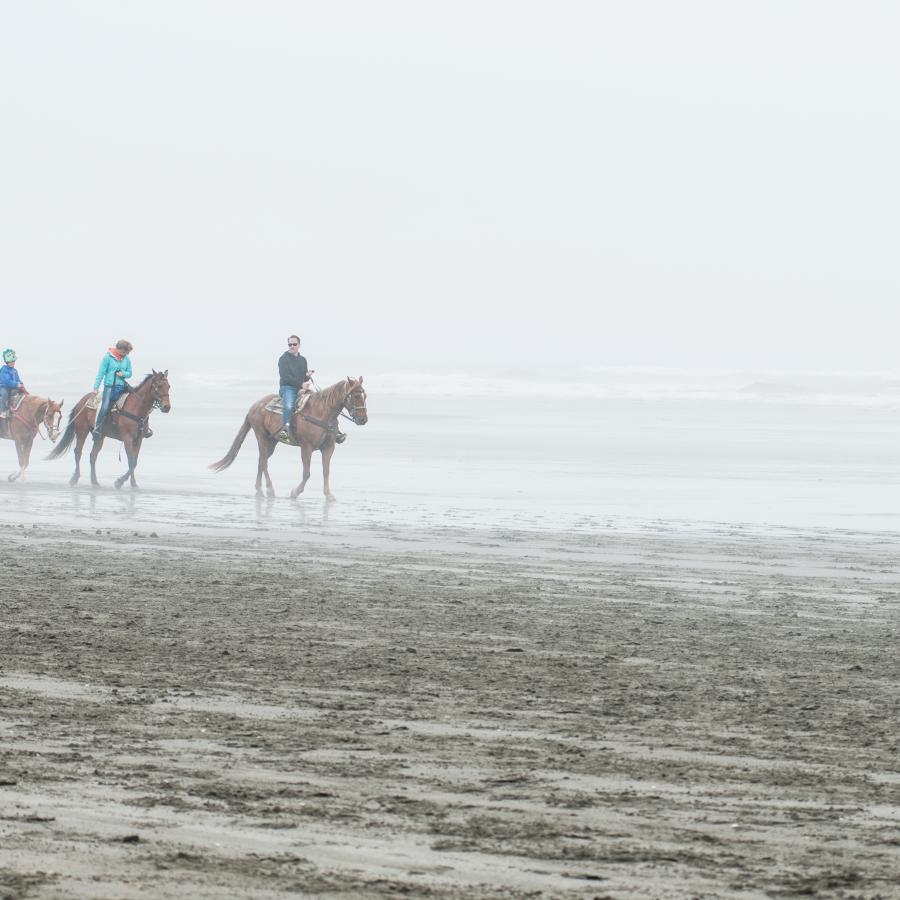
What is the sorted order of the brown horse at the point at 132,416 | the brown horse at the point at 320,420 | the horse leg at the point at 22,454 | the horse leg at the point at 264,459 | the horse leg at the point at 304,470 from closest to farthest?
the horse leg at the point at 304,470, the horse leg at the point at 264,459, the brown horse at the point at 320,420, the brown horse at the point at 132,416, the horse leg at the point at 22,454

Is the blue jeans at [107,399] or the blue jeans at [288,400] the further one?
the blue jeans at [107,399]

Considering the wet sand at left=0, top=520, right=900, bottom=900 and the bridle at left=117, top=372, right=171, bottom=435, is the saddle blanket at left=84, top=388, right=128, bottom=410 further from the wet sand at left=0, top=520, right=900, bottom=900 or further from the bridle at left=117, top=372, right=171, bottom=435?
→ the wet sand at left=0, top=520, right=900, bottom=900

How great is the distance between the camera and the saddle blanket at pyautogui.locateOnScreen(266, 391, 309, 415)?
79.8 ft

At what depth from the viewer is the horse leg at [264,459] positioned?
23.5 m

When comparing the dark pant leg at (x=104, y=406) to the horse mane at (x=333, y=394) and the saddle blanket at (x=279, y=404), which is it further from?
the horse mane at (x=333, y=394)

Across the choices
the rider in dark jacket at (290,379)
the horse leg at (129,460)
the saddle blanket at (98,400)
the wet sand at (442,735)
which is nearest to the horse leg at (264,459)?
the rider in dark jacket at (290,379)

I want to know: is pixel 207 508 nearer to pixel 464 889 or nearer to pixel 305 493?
pixel 305 493

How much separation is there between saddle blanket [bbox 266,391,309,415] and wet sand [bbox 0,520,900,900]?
1062cm

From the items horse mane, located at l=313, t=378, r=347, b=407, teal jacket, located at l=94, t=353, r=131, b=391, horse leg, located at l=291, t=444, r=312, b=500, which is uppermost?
teal jacket, located at l=94, t=353, r=131, b=391

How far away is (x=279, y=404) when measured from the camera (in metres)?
24.7

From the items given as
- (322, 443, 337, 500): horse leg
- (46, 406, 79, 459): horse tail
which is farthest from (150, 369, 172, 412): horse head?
(322, 443, 337, 500): horse leg

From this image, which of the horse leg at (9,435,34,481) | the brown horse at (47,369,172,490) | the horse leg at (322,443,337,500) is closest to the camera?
the horse leg at (322,443,337,500)

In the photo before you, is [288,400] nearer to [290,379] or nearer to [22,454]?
[290,379]

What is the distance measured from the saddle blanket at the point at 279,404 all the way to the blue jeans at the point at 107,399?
88.5 inches
